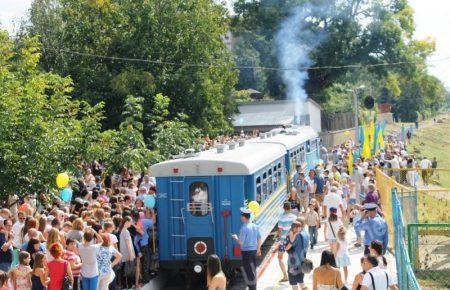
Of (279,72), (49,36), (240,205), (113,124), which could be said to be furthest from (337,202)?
(279,72)

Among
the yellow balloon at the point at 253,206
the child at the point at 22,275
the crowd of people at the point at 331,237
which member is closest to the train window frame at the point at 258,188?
the crowd of people at the point at 331,237

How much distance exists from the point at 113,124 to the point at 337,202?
17.3m

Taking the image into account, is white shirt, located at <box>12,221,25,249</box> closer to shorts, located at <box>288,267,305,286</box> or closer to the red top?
the red top

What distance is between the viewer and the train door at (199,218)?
14.1 metres

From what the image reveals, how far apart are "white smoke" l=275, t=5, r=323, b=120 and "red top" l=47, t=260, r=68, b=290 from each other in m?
46.6

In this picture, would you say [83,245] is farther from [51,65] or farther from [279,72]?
[279,72]

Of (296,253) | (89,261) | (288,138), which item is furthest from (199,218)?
(288,138)

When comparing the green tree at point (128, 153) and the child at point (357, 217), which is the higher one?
the green tree at point (128, 153)

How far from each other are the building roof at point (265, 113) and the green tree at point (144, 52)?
13469 mm

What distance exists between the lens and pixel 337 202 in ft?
59.8

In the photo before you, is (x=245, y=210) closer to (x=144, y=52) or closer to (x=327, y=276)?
(x=327, y=276)

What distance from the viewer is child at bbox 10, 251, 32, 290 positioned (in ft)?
34.6

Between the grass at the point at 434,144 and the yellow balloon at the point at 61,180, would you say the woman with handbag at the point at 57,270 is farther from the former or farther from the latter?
the grass at the point at 434,144

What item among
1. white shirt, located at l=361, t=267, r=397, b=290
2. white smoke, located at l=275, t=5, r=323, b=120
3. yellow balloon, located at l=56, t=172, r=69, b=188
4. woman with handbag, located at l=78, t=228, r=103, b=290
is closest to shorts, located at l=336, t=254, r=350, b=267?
woman with handbag, located at l=78, t=228, r=103, b=290
